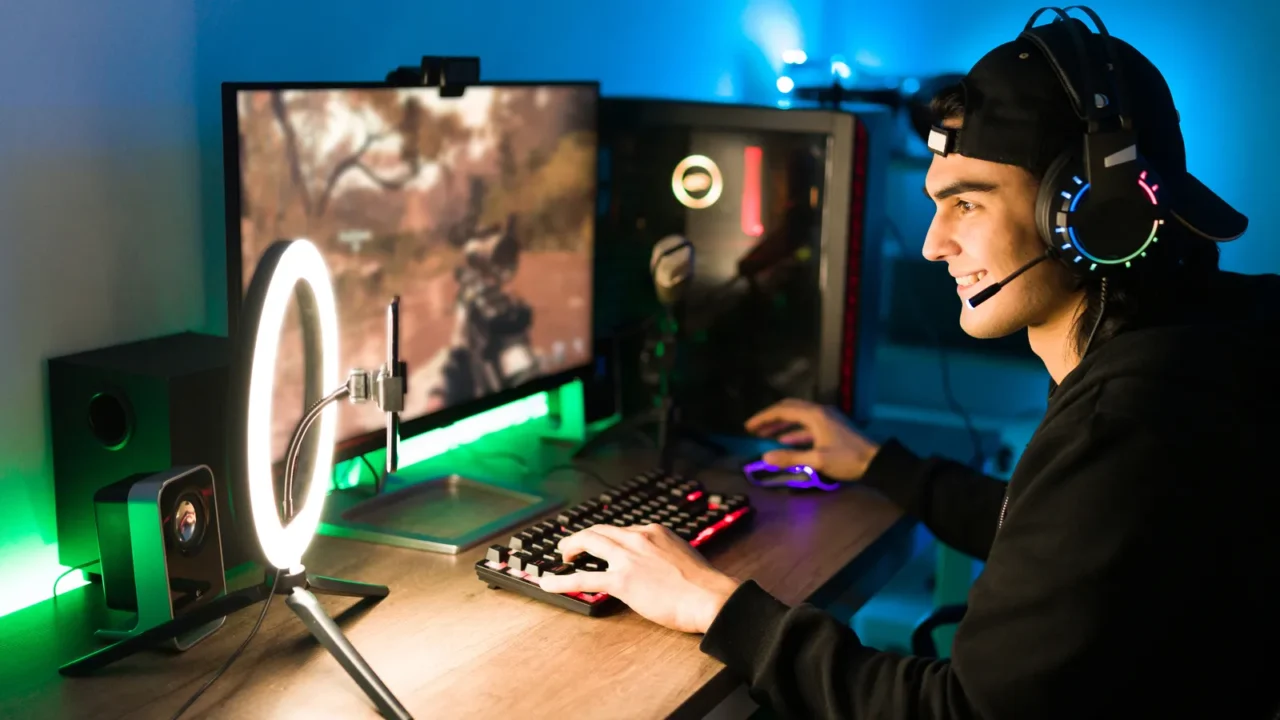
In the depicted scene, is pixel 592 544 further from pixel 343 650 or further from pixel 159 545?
pixel 159 545

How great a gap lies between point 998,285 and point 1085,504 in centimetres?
26

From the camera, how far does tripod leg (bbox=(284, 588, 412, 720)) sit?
0.93 meters

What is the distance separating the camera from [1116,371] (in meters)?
0.96

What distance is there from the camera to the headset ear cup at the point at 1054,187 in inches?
40.4

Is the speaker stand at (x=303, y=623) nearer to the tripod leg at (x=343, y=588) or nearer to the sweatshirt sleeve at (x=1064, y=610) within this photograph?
the tripod leg at (x=343, y=588)

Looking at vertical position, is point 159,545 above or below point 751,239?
below

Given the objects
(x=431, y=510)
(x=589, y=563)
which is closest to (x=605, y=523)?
(x=589, y=563)

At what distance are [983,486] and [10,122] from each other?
1087 millimetres

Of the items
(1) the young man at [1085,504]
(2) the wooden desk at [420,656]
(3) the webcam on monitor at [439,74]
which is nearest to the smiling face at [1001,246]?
(1) the young man at [1085,504]

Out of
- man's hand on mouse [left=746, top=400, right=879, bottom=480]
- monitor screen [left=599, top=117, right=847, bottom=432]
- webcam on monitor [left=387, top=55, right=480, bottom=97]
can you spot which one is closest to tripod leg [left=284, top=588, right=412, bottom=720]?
webcam on monitor [left=387, top=55, right=480, bottom=97]

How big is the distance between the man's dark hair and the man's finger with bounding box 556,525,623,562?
0.47m

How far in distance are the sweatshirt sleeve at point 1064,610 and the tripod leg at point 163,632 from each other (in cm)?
52

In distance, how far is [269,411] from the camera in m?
0.98

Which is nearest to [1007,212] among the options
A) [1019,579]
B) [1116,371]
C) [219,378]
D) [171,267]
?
[1116,371]
